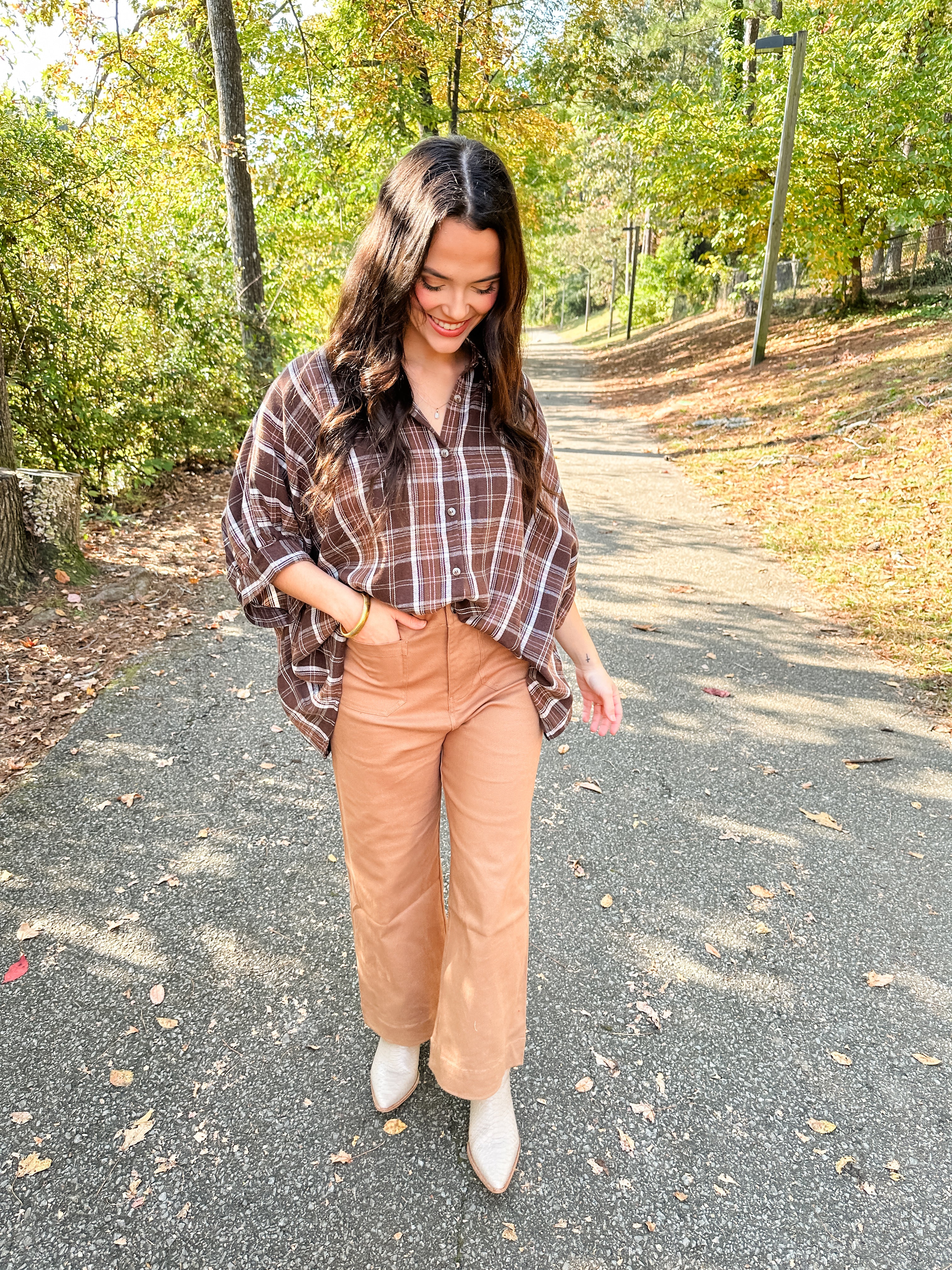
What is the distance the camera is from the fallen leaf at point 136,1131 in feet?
6.43

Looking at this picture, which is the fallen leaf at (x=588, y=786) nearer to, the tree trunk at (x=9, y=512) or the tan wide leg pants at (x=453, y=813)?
the tan wide leg pants at (x=453, y=813)

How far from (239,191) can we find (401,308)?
8.78m

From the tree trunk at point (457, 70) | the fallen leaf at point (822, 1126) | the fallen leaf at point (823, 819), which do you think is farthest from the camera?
the tree trunk at point (457, 70)

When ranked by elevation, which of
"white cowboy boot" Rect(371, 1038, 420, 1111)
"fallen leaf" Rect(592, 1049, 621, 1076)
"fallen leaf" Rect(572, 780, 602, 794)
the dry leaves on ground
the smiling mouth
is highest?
the smiling mouth

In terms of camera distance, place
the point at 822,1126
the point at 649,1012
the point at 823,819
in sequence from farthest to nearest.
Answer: the point at 823,819 → the point at 649,1012 → the point at 822,1126

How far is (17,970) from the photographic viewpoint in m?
2.46

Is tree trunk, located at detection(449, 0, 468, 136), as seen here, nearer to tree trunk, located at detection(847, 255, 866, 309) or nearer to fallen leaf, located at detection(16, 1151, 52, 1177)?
tree trunk, located at detection(847, 255, 866, 309)

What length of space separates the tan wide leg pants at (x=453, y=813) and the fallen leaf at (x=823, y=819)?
6.20 ft

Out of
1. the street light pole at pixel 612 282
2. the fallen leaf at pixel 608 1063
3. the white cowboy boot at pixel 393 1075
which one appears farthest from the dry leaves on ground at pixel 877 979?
the street light pole at pixel 612 282

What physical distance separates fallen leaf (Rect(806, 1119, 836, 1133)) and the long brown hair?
184cm

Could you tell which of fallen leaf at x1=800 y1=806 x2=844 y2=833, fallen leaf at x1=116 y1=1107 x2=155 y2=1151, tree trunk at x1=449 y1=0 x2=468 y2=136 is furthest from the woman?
tree trunk at x1=449 y1=0 x2=468 y2=136

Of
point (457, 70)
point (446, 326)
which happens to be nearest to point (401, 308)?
point (446, 326)

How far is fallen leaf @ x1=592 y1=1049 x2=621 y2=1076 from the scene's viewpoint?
219 centimetres

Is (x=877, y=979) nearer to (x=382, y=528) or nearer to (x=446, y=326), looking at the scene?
(x=382, y=528)
